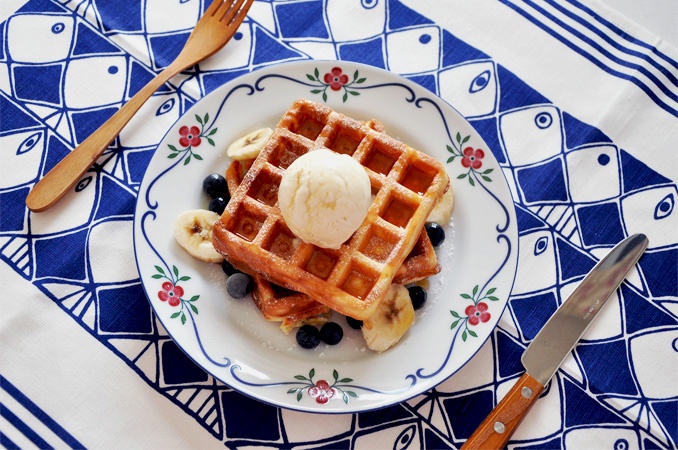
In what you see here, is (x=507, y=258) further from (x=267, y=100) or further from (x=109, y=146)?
(x=109, y=146)

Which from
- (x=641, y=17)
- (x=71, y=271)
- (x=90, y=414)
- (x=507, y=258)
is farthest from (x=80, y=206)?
(x=641, y=17)

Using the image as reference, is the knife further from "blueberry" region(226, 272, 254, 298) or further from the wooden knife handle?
"blueberry" region(226, 272, 254, 298)

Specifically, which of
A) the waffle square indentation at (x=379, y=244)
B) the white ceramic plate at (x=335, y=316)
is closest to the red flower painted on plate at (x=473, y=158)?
the white ceramic plate at (x=335, y=316)

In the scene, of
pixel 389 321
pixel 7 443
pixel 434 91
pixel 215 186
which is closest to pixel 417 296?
pixel 389 321

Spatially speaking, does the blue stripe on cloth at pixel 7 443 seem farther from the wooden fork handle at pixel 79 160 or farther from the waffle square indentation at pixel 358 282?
the waffle square indentation at pixel 358 282

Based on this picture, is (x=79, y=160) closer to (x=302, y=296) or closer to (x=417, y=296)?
(x=302, y=296)

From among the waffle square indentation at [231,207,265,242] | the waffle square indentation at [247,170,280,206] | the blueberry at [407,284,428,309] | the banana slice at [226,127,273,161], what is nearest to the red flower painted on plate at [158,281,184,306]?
the waffle square indentation at [231,207,265,242]
